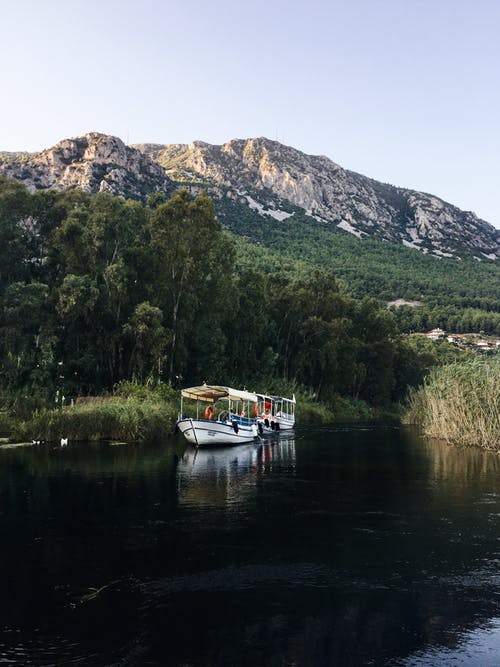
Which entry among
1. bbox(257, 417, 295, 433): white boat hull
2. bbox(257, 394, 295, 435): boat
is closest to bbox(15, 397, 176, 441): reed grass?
bbox(257, 394, 295, 435): boat

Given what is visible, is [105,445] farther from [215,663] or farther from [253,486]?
[215,663]

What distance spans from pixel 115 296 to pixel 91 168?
126868 millimetres

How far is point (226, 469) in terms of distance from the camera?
33375 mm

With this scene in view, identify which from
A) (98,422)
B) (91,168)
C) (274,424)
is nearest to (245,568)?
(98,422)

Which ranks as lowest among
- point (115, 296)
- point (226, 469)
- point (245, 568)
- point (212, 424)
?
point (245, 568)

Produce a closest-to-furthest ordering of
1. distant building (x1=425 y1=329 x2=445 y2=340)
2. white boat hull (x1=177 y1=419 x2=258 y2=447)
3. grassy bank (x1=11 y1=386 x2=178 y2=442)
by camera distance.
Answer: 1. grassy bank (x1=11 y1=386 x2=178 y2=442)
2. white boat hull (x1=177 y1=419 x2=258 y2=447)
3. distant building (x1=425 y1=329 x2=445 y2=340)

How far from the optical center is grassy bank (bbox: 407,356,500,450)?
41531 millimetres

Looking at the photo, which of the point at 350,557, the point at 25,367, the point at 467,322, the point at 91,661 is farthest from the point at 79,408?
the point at 467,322

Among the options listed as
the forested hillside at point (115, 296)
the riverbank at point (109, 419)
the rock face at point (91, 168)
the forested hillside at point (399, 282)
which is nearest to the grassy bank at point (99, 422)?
the riverbank at point (109, 419)

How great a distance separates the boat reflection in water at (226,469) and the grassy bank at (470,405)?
1154cm

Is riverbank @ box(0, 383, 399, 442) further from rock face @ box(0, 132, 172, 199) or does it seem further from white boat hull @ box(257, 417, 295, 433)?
rock face @ box(0, 132, 172, 199)

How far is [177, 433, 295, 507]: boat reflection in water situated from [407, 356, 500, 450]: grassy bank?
1154 cm

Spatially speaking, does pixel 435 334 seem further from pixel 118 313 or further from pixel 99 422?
pixel 99 422

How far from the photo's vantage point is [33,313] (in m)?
51.6
